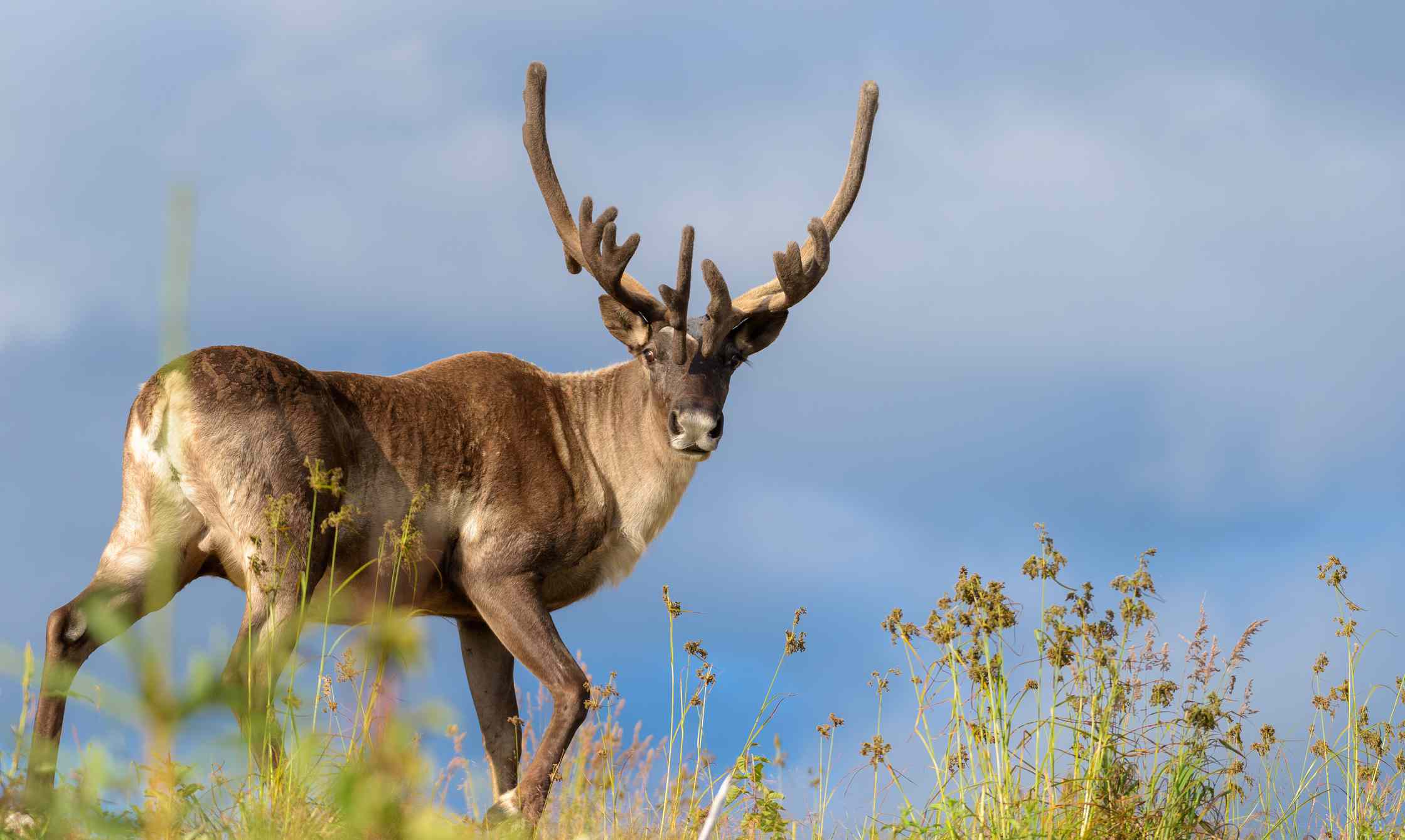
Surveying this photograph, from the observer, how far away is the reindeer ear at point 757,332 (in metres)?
8.84

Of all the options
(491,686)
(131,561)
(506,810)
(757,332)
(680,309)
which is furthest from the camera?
(757,332)

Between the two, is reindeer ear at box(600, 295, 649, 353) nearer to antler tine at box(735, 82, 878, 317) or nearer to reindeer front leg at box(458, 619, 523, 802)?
antler tine at box(735, 82, 878, 317)

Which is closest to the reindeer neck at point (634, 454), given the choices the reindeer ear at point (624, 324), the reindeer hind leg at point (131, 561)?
the reindeer ear at point (624, 324)

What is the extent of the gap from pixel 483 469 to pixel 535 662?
1.22 meters

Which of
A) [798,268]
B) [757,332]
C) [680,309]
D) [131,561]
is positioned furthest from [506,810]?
[798,268]

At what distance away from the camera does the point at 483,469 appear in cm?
803

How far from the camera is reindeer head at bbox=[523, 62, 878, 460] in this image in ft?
26.7

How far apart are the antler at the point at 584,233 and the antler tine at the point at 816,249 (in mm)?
703

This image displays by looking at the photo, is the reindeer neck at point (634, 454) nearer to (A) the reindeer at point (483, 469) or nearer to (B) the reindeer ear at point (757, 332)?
(A) the reindeer at point (483, 469)

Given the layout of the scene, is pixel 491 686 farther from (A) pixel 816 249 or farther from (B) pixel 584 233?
(A) pixel 816 249

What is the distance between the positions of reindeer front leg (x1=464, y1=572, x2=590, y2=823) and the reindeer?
0.01 metres

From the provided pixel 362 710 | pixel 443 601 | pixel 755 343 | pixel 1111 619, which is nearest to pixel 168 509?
pixel 443 601

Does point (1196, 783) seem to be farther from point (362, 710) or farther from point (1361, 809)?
point (362, 710)

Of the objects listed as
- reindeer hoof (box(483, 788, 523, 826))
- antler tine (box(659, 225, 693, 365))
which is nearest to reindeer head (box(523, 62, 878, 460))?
antler tine (box(659, 225, 693, 365))
